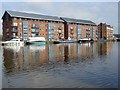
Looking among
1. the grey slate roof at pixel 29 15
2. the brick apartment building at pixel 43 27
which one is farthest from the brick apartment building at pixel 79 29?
the grey slate roof at pixel 29 15

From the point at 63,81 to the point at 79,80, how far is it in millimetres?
1349

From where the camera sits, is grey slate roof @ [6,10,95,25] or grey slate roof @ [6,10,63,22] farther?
grey slate roof @ [6,10,95,25]

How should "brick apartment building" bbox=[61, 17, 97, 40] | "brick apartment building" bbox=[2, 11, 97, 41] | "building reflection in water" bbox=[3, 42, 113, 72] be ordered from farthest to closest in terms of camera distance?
"brick apartment building" bbox=[61, 17, 97, 40] < "brick apartment building" bbox=[2, 11, 97, 41] < "building reflection in water" bbox=[3, 42, 113, 72]

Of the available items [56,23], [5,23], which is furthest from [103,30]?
[5,23]

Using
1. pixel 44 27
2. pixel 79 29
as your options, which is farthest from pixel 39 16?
pixel 79 29

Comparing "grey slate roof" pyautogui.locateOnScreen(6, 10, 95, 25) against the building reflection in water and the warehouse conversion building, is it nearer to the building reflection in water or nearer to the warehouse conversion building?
the warehouse conversion building

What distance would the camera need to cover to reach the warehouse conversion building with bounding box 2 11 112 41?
112312mm

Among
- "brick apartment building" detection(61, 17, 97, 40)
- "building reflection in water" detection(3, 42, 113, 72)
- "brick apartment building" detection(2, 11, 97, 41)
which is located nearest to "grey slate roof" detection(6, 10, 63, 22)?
"brick apartment building" detection(2, 11, 97, 41)

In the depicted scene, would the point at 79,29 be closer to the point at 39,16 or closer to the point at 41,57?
the point at 39,16

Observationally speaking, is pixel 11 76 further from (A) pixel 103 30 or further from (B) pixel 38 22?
(A) pixel 103 30

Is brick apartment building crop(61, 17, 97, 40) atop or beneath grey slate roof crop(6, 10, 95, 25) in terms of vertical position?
beneath

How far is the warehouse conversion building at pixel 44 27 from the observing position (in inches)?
4422

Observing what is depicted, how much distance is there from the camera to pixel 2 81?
57.7 feet

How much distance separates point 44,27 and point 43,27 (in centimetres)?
84
